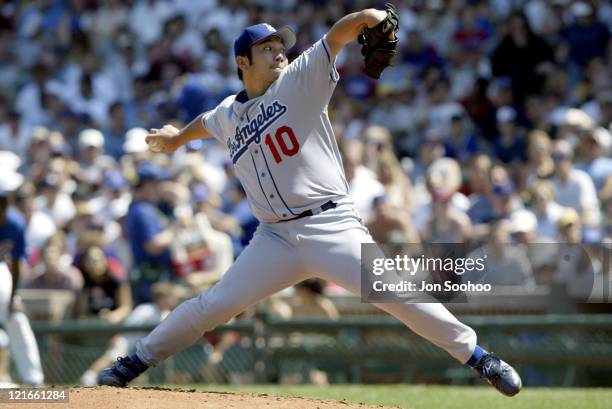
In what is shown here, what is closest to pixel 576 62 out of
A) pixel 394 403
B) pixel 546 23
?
pixel 546 23

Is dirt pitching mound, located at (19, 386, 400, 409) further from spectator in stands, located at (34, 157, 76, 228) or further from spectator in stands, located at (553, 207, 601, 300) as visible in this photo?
spectator in stands, located at (34, 157, 76, 228)

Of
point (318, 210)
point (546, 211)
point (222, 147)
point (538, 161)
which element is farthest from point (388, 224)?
point (318, 210)

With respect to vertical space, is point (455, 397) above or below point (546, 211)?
below

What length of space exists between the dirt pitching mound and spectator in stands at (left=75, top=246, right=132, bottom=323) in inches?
201

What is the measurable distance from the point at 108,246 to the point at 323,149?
20.5ft

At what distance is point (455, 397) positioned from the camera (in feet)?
28.4

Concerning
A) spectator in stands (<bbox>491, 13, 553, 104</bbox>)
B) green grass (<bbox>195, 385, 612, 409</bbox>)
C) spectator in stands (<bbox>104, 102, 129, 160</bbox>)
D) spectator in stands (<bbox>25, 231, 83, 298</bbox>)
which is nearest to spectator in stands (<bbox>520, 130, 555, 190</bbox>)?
spectator in stands (<bbox>491, 13, 553, 104</bbox>)

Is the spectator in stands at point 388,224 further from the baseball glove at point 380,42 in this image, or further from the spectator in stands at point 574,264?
the baseball glove at point 380,42

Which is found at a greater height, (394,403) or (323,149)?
(323,149)

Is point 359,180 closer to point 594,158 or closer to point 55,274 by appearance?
point 594,158

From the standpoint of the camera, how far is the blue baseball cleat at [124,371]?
6.95 metres

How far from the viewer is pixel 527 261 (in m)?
11.0

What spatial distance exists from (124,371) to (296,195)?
5.03 ft

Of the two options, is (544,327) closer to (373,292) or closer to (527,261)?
(527,261)
